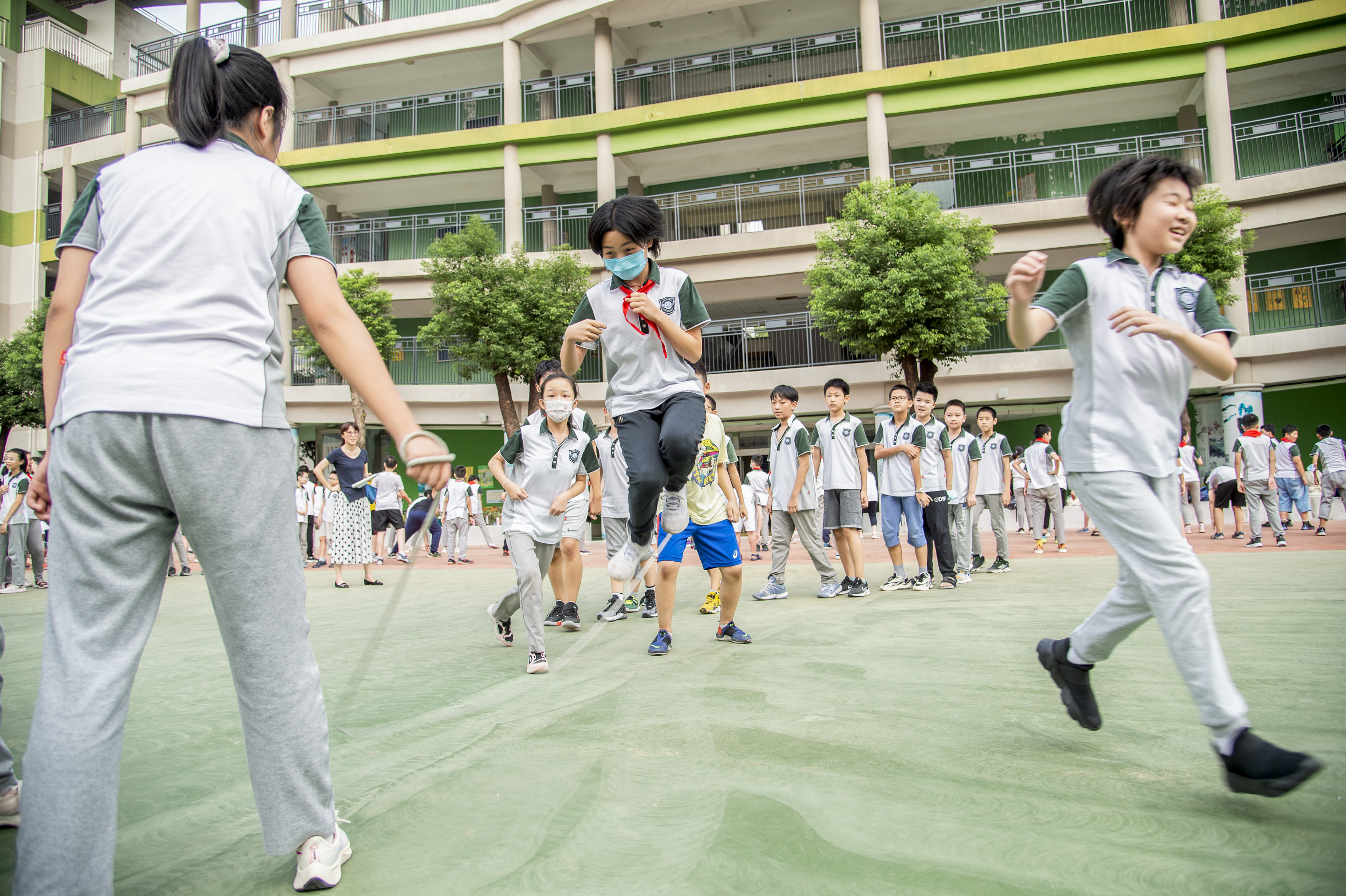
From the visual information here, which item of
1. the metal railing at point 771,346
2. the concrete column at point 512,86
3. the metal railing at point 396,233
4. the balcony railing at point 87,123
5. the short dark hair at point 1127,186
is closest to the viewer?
the short dark hair at point 1127,186

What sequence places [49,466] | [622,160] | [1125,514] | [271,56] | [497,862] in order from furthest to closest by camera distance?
[271,56], [622,160], [1125,514], [497,862], [49,466]

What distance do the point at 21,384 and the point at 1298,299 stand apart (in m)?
36.9

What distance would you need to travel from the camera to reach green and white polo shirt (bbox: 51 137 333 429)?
1.73 m

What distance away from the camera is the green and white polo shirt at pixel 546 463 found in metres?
5.20

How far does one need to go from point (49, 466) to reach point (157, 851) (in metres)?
1.04

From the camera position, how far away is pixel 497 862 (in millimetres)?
1930

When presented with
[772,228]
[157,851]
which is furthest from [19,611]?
[772,228]

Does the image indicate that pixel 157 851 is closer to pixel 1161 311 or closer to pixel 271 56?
pixel 1161 311

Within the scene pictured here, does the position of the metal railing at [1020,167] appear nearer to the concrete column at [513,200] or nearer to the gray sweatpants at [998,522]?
the concrete column at [513,200]

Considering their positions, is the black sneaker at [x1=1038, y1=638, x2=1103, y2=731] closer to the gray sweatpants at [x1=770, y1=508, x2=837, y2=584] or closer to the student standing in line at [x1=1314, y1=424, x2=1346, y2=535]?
the gray sweatpants at [x1=770, y1=508, x2=837, y2=584]

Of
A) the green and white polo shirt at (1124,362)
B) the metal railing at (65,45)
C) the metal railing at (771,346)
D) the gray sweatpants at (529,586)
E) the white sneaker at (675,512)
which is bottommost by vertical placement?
the gray sweatpants at (529,586)

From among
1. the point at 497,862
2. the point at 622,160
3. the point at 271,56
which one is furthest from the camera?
the point at 271,56

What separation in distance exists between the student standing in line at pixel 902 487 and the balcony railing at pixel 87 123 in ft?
109

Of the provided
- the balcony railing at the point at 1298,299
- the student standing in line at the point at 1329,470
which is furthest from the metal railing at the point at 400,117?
the student standing in line at the point at 1329,470
